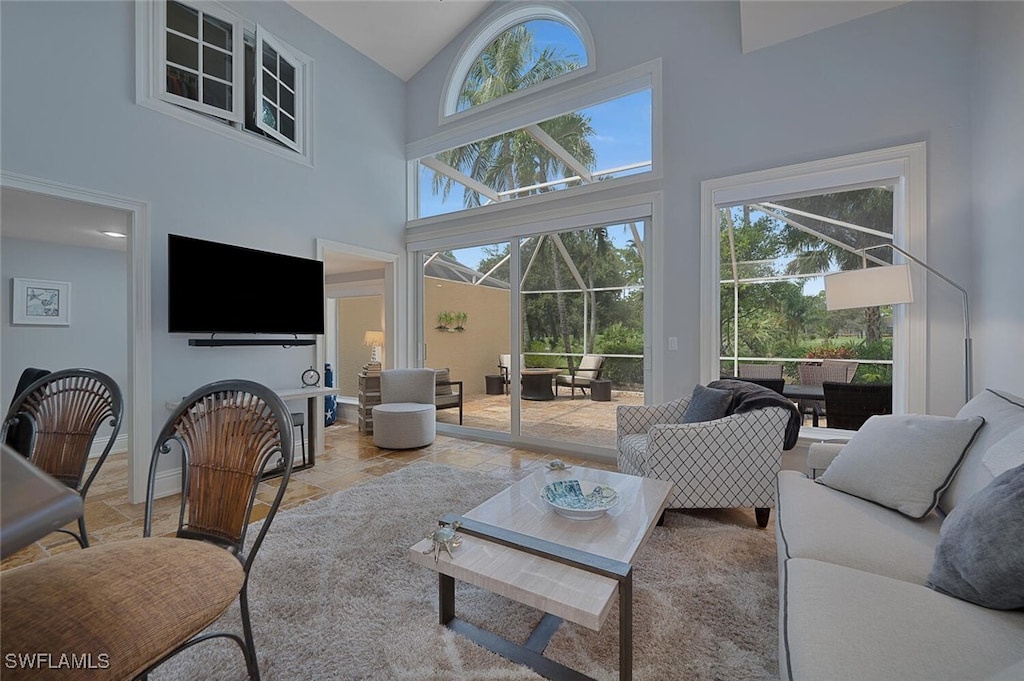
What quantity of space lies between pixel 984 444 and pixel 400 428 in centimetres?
399

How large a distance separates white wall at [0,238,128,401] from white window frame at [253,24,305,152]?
6.49 feet

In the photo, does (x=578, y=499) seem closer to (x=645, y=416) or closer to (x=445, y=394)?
(x=645, y=416)

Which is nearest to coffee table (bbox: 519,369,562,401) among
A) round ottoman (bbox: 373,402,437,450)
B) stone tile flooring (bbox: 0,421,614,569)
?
stone tile flooring (bbox: 0,421,614,569)

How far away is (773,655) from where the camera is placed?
147cm

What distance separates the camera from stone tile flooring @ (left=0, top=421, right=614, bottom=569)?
2.49 m

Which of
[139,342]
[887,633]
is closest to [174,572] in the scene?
[887,633]

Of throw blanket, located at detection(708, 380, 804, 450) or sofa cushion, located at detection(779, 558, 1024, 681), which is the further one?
throw blanket, located at detection(708, 380, 804, 450)

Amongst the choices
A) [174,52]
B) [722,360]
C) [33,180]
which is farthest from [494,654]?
[174,52]

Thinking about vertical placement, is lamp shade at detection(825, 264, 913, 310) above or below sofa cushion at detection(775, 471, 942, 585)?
above

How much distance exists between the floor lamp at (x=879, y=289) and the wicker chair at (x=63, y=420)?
139 inches

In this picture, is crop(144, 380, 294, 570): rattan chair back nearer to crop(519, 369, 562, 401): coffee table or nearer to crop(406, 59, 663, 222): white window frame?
crop(519, 369, 562, 401): coffee table

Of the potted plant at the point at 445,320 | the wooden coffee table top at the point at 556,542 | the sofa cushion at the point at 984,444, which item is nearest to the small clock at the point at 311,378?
the potted plant at the point at 445,320

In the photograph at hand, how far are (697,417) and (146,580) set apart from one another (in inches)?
108

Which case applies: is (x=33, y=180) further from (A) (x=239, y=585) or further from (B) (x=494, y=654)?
(B) (x=494, y=654)
